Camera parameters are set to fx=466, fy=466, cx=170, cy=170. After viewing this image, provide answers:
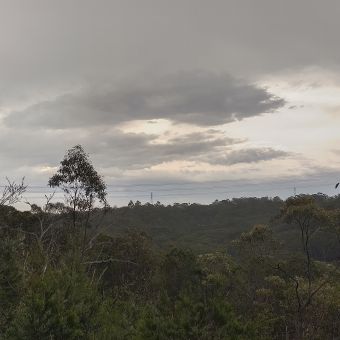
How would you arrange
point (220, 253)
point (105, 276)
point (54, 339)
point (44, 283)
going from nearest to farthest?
point (54, 339), point (44, 283), point (220, 253), point (105, 276)

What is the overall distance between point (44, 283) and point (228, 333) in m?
8.98

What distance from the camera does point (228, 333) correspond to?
2175 cm

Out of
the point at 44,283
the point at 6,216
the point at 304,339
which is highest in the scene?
the point at 6,216

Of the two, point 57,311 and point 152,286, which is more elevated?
point 57,311

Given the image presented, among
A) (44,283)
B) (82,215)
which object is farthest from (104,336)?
(82,215)

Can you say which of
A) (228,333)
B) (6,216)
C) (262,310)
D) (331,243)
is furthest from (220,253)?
(331,243)

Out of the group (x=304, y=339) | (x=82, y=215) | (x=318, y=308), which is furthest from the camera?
(x=82, y=215)

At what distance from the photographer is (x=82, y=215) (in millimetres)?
41094

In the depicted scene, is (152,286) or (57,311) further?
(152,286)

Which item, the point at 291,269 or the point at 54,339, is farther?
the point at 291,269

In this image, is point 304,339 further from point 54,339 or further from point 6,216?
point 6,216

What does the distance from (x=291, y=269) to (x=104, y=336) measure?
1248 inches

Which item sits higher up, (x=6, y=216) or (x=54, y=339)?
(x=6, y=216)

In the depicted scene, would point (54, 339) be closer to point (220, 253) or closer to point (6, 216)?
point (220, 253)
